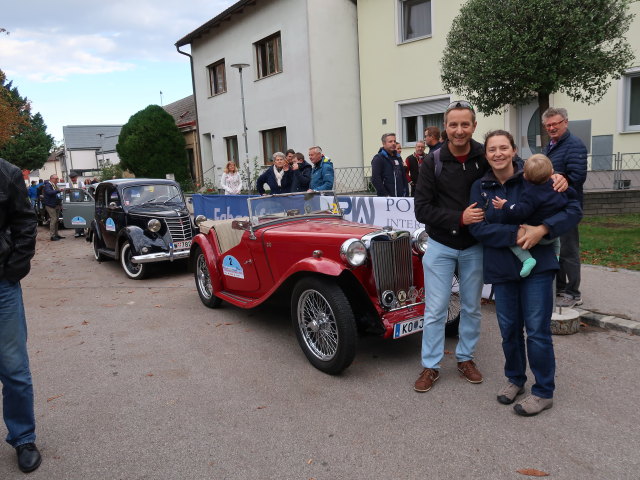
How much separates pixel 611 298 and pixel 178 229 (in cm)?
650

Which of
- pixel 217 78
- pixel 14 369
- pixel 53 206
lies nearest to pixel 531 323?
pixel 14 369

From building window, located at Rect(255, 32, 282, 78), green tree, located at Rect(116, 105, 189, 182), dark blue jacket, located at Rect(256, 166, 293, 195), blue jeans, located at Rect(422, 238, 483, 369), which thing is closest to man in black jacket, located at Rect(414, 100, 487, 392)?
blue jeans, located at Rect(422, 238, 483, 369)

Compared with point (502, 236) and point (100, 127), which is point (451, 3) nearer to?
point (502, 236)

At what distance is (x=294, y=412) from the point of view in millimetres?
3490

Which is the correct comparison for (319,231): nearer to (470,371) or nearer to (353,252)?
(353,252)

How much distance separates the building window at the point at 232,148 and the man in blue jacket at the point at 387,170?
14440 mm

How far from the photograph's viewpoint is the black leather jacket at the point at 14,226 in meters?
2.83

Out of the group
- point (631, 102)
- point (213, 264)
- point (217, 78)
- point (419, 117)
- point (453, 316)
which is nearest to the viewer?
point (453, 316)

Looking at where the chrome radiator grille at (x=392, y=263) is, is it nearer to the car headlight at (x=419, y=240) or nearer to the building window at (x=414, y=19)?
the car headlight at (x=419, y=240)

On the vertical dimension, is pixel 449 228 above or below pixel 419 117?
below

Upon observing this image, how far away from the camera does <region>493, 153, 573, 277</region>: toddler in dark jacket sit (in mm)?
3049

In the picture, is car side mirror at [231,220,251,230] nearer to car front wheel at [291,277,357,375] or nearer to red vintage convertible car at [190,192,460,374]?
red vintage convertible car at [190,192,460,374]

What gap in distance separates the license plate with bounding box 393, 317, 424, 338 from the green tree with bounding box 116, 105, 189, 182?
2194 cm

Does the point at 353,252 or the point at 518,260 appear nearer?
the point at 518,260
